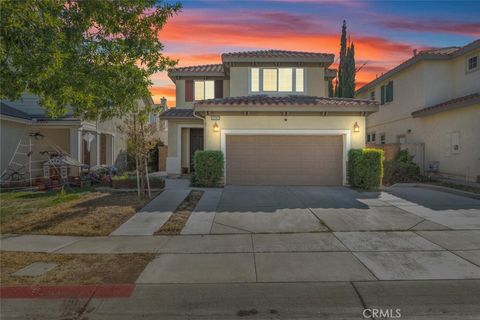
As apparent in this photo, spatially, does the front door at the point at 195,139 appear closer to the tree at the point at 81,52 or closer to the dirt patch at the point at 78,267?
the tree at the point at 81,52

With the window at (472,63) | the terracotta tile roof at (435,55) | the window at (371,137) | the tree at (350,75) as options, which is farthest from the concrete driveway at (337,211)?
the tree at (350,75)

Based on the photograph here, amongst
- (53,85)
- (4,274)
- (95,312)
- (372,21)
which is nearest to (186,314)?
(95,312)

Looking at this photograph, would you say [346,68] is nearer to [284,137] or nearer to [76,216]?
[284,137]

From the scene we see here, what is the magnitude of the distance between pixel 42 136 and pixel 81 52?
10921 millimetres

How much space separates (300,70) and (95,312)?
1619 centimetres

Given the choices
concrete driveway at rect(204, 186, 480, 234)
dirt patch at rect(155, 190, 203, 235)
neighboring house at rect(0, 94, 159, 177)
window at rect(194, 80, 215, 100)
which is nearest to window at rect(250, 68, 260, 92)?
window at rect(194, 80, 215, 100)

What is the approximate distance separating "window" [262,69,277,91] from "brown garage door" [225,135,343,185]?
397cm

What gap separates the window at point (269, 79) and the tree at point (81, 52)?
9281 millimetres

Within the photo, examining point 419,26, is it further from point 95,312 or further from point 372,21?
point 95,312

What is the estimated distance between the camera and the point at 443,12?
43.8 ft

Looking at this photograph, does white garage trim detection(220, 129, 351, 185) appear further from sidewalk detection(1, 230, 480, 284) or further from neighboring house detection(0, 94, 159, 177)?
sidewalk detection(1, 230, 480, 284)

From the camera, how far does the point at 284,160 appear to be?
1554cm

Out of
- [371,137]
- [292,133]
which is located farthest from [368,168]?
[371,137]

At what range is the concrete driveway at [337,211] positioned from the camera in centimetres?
877
